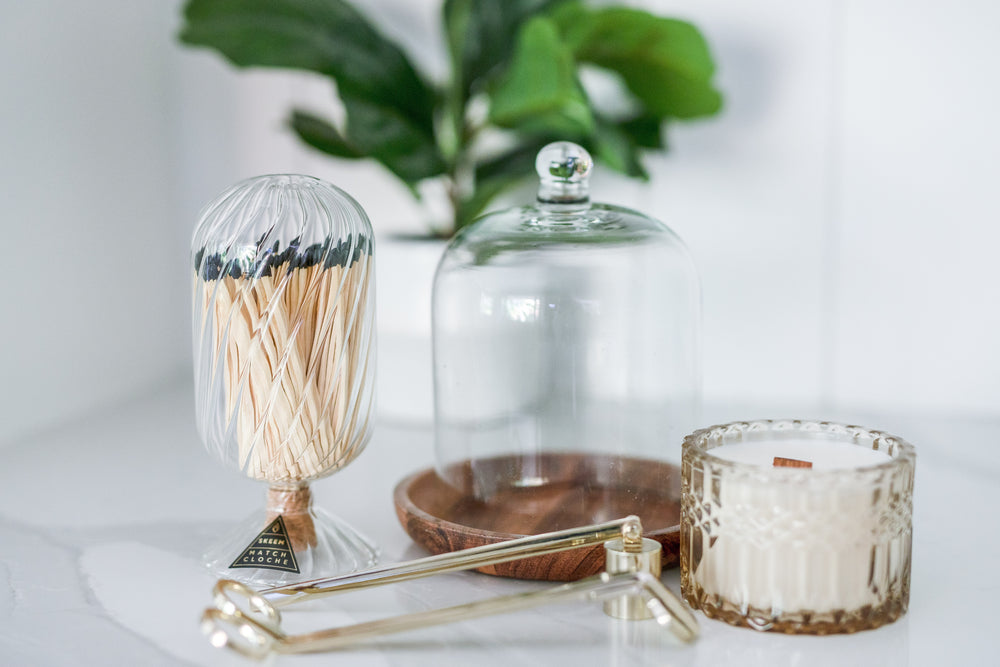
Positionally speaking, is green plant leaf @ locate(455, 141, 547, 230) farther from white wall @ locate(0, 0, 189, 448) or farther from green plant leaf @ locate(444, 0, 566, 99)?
white wall @ locate(0, 0, 189, 448)

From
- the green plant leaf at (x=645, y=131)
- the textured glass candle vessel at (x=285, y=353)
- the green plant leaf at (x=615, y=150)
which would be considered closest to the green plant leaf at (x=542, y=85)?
the green plant leaf at (x=615, y=150)

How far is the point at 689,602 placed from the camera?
49 cm

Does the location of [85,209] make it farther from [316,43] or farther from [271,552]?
[271,552]

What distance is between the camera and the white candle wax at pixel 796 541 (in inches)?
17.2

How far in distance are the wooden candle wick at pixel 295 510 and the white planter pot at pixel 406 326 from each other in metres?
0.36

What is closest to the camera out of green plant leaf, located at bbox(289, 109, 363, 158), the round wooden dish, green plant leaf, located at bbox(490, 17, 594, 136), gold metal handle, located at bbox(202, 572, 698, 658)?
gold metal handle, located at bbox(202, 572, 698, 658)

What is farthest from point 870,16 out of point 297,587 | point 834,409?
point 297,587

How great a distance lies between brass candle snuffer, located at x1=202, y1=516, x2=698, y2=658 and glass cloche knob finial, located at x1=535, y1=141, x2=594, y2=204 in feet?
0.74

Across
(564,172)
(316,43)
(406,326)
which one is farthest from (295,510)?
(316,43)

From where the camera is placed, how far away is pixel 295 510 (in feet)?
1.83

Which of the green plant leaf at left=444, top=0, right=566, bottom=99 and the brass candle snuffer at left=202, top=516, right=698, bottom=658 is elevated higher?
the green plant leaf at left=444, top=0, right=566, bottom=99

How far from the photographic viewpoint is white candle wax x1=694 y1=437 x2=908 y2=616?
0.44 metres

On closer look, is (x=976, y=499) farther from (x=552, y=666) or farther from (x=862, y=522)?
(x=552, y=666)

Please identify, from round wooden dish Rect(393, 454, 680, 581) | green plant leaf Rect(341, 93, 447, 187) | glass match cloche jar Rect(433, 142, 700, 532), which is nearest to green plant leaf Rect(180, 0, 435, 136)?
green plant leaf Rect(341, 93, 447, 187)
